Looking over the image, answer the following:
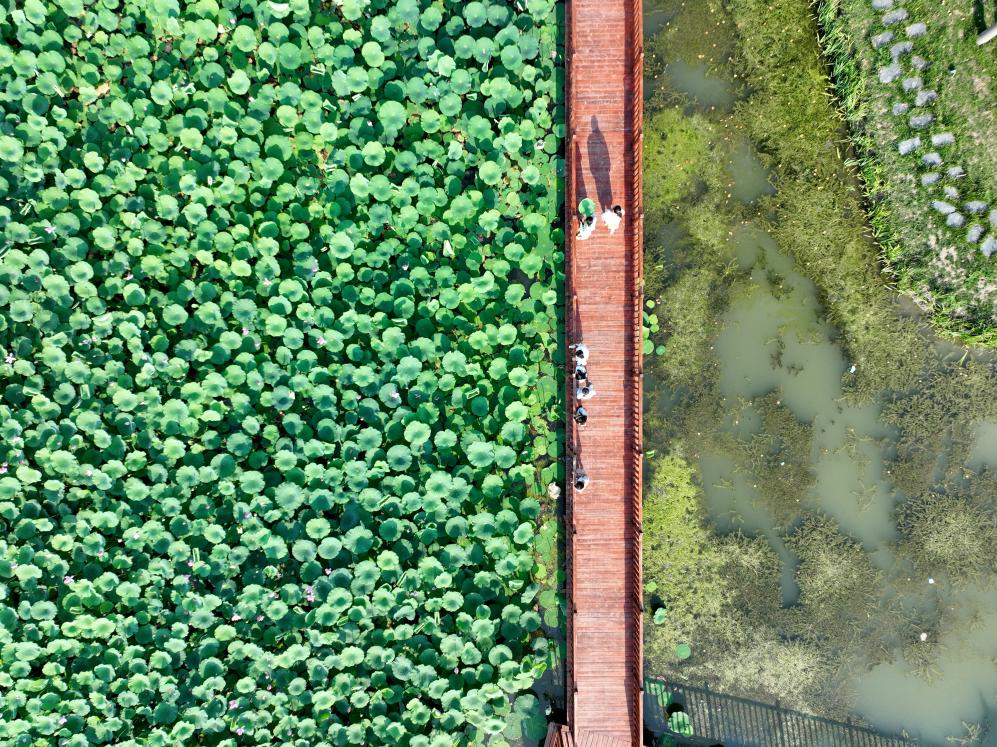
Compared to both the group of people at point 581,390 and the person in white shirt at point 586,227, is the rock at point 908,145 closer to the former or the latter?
the person in white shirt at point 586,227

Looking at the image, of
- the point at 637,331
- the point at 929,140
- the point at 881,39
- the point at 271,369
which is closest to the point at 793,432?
the point at 637,331

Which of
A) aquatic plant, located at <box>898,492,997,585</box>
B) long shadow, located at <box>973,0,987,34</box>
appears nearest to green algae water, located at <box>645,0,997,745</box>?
aquatic plant, located at <box>898,492,997,585</box>

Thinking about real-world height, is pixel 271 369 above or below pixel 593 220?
below

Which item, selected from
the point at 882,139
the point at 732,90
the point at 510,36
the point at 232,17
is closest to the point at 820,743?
the point at 882,139

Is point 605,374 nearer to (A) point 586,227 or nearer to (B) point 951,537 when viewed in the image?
(A) point 586,227

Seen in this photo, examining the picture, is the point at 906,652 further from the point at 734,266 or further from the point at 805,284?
the point at 734,266

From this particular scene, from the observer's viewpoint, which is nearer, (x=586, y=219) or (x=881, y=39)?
(x=586, y=219)

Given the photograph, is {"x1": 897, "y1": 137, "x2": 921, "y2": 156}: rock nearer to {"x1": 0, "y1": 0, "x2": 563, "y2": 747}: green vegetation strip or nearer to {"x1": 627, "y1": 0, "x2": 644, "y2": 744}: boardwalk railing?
Result: {"x1": 627, "y1": 0, "x2": 644, "y2": 744}: boardwalk railing

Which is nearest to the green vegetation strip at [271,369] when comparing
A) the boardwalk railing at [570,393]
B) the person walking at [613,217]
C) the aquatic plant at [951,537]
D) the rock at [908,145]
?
the boardwalk railing at [570,393]
